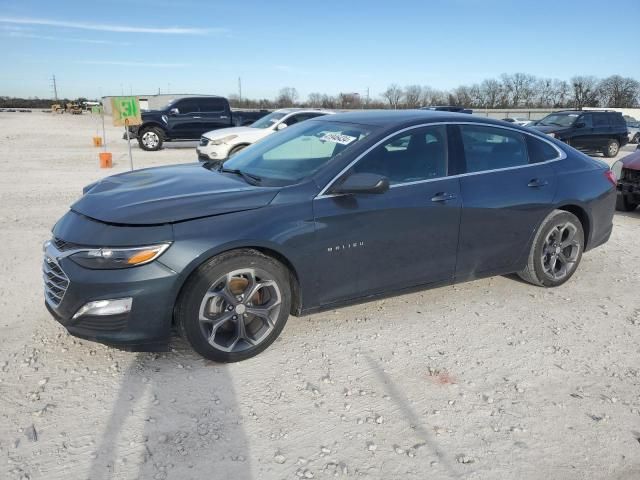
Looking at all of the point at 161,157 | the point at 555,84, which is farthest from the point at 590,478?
the point at 555,84

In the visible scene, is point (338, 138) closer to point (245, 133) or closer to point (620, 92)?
point (245, 133)

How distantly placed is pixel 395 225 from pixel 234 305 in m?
1.30

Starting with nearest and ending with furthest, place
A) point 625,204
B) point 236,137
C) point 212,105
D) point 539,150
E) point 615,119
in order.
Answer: point 539,150 < point 625,204 < point 236,137 < point 615,119 < point 212,105

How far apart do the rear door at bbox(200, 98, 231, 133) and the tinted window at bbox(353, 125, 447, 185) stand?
52.7ft

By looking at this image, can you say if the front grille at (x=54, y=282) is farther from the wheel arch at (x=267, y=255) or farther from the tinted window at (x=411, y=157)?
the tinted window at (x=411, y=157)

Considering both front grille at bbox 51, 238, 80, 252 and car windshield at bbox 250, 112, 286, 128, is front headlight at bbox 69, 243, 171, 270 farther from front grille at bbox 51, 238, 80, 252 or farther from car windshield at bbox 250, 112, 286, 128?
car windshield at bbox 250, 112, 286, 128

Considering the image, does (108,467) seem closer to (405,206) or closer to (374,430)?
(374,430)

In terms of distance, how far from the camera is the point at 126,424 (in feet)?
9.02

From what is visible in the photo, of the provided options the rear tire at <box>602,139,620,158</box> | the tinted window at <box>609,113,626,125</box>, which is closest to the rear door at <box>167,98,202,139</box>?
the rear tire at <box>602,139,620,158</box>

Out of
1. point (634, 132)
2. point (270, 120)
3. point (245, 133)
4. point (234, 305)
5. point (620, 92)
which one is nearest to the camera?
point (234, 305)

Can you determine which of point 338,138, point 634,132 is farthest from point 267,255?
point 634,132

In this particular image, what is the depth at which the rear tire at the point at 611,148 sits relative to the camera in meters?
18.2

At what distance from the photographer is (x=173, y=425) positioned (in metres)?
2.76

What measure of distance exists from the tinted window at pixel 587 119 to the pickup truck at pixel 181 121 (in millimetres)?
12499
